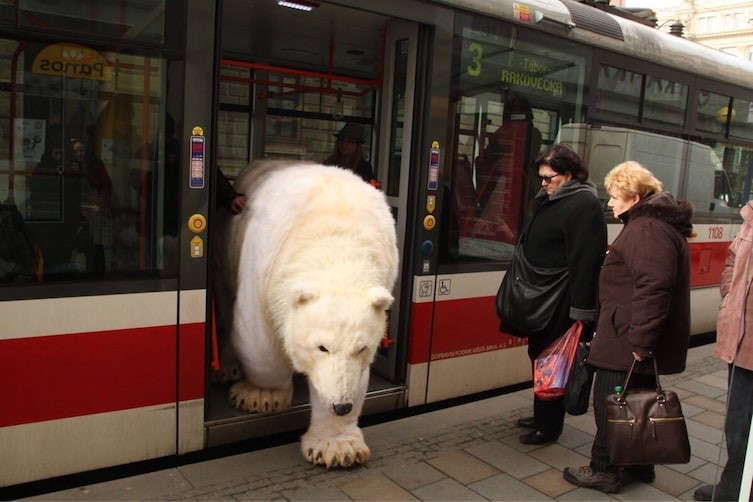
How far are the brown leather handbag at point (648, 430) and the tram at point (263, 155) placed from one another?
1.57 meters

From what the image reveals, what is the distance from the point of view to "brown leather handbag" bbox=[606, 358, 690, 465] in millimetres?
3459

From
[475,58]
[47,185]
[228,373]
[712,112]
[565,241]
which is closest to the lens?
[47,185]

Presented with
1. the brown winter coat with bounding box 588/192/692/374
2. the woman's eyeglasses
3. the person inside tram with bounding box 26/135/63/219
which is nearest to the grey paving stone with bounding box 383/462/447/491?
the brown winter coat with bounding box 588/192/692/374

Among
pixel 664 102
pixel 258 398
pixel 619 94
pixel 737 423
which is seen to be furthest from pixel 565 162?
pixel 664 102

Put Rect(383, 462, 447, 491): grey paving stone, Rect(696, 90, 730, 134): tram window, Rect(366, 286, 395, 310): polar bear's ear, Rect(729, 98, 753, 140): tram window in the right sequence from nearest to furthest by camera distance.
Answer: Rect(366, 286, 395, 310): polar bear's ear → Rect(383, 462, 447, 491): grey paving stone → Rect(696, 90, 730, 134): tram window → Rect(729, 98, 753, 140): tram window

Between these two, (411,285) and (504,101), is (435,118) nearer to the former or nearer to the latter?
(504,101)

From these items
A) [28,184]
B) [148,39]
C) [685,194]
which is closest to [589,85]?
[685,194]

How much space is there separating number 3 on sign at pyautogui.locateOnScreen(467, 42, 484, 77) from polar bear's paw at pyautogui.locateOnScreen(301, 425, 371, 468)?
9.04 ft

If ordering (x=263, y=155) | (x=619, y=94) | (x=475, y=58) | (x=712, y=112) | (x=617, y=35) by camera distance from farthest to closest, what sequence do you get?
1. (x=712, y=112)
2. (x=263, y=155)
3. (x=619, y=94)
4. (x=617, y=35)
5. (x=475, y=58)

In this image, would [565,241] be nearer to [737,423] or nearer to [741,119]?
[737,423]

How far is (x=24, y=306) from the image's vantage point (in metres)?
3.05

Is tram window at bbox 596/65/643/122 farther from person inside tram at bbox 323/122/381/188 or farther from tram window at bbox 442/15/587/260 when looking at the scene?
person inside tram at bbox 323/122/381/188

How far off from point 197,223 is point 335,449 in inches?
62.5

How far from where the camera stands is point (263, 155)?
6.05 metres
